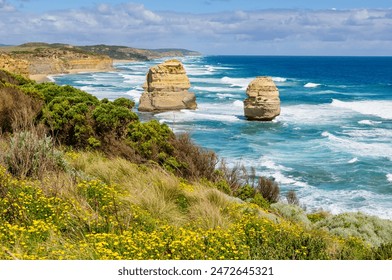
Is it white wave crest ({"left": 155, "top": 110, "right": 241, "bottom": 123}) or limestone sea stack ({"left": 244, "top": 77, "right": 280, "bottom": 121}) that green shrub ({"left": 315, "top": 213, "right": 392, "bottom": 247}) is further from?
white wave crest ({"left": 155, "top": 110, "right": 241, "bottom": 123})

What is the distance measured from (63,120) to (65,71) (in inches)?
3955

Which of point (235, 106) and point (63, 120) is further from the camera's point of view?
point (235, 106)

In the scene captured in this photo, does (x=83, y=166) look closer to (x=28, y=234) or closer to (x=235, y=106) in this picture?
(x=28, y=234)

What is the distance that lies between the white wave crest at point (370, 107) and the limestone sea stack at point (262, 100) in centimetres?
1278

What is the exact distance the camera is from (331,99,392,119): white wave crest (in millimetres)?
50594

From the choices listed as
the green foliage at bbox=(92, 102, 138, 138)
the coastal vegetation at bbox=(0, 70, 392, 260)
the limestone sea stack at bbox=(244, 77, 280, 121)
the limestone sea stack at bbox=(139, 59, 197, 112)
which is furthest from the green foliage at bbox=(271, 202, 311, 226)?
the limestone sea stack at bbox=(139, 59, 197, 112)

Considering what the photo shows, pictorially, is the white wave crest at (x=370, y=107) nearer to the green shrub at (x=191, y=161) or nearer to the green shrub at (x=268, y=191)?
the green shrub at (x=268, y=191)

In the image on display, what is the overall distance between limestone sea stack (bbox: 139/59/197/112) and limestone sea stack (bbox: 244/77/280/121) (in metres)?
8.45

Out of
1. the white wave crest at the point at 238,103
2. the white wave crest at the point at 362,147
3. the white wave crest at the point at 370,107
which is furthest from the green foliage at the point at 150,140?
the white wave crest at the point at 238,103

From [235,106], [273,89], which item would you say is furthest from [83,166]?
[235,106]

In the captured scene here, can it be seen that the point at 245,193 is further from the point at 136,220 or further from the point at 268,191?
the point at 136,220

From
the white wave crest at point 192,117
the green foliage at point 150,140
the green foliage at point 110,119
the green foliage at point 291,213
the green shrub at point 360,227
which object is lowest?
the white wave crest at point 192,117

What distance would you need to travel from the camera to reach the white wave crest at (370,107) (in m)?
50.6

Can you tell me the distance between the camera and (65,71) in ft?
366
